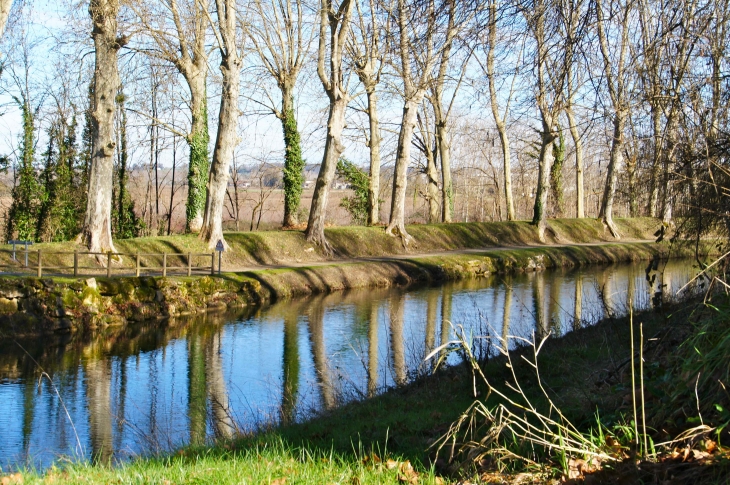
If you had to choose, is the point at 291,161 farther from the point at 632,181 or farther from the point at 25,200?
the point at 632,181

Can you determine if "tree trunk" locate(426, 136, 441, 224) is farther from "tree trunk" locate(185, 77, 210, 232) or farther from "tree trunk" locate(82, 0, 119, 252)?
"tree trunk" locate(82, 0, 119, 252)

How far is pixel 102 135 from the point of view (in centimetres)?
2050

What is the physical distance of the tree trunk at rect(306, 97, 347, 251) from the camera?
82.7 ft

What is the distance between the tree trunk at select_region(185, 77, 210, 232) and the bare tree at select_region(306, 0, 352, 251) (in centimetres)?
411

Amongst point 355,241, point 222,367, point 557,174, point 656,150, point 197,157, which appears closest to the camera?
point 656,150

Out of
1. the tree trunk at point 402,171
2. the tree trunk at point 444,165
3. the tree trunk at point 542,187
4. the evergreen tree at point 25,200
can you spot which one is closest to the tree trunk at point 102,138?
the evergreen tree at point 25,200

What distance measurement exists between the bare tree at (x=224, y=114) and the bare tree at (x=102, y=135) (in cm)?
344

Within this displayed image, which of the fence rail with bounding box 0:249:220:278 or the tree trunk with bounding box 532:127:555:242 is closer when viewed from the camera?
the fence rail with bounding box 0:249:220:278

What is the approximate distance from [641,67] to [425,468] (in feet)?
18.5

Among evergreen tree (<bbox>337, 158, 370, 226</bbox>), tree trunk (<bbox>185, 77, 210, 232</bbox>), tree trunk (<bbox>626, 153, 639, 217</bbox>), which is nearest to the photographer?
tree trunk (<bbox>626, 153, 639, 217</bbox>)

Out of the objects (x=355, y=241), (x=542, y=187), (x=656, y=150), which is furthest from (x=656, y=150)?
(x=542, y=187)

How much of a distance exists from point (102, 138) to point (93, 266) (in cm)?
361

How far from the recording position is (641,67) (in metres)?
8.42

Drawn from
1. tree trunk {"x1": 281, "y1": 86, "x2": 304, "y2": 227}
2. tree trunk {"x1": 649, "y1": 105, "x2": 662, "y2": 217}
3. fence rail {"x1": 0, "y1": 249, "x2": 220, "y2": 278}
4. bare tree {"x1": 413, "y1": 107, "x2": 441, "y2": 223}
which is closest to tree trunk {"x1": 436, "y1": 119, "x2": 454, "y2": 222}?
bare tree {"x1": 413, "y1": 107, "x2": 441, "y2": 223}
